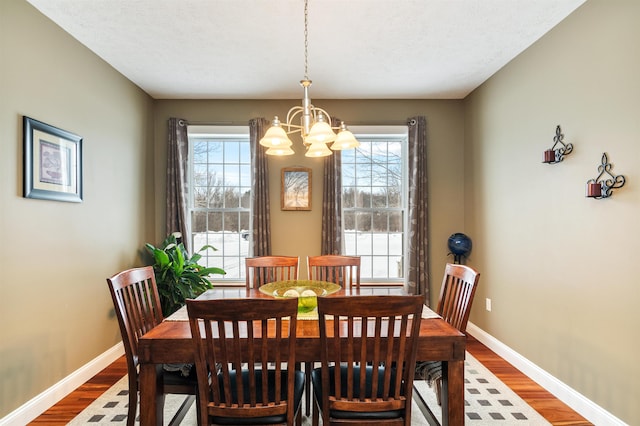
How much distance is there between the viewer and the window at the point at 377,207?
177 inches

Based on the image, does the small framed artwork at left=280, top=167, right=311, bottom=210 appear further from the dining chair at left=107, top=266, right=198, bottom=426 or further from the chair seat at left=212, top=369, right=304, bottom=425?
the chair seat at left=212, top=369, right=304, bottom=425

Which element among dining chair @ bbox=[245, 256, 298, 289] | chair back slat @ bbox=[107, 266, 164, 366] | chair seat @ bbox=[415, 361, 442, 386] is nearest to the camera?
chair back slat @ bbox=[107, 266, 164, 366]

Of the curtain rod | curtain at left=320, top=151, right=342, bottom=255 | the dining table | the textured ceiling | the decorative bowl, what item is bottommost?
the dining table

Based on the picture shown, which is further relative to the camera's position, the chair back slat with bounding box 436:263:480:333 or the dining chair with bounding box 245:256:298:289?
the dining chair with bounding box 245:256:298:289

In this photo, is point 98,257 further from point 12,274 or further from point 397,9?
point 397,9

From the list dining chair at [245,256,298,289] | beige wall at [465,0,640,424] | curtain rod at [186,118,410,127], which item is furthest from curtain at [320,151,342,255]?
beige wall at [465,0,640,424]

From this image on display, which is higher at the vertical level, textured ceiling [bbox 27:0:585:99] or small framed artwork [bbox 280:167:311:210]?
textured ceiling [bbox 27:0:585:99]

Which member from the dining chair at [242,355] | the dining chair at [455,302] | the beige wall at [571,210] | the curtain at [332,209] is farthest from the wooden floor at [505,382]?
the curtain at [332,209]

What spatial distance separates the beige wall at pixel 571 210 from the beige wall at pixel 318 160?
1.99 ft

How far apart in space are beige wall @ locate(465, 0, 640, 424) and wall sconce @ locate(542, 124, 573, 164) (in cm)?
4

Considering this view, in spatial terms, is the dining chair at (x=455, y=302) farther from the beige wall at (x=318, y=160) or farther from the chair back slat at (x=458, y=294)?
the beige wall at (x=318, y=160)

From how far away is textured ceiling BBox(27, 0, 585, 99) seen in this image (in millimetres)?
2486

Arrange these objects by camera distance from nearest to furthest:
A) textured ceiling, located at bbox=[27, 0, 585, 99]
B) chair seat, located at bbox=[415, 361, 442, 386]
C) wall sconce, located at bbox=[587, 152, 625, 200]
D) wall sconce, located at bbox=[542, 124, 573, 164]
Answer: chair seat, located at bbox=[415, 361, 442, 386]
wall sconce, located at bbox=[587, 152, 625, 200]
textured ceiling, located at bbox=[27, 0, 585, 99]
wall sconce, located at bbox=[542, 124, 573, 164]

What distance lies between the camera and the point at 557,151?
2.72 m
